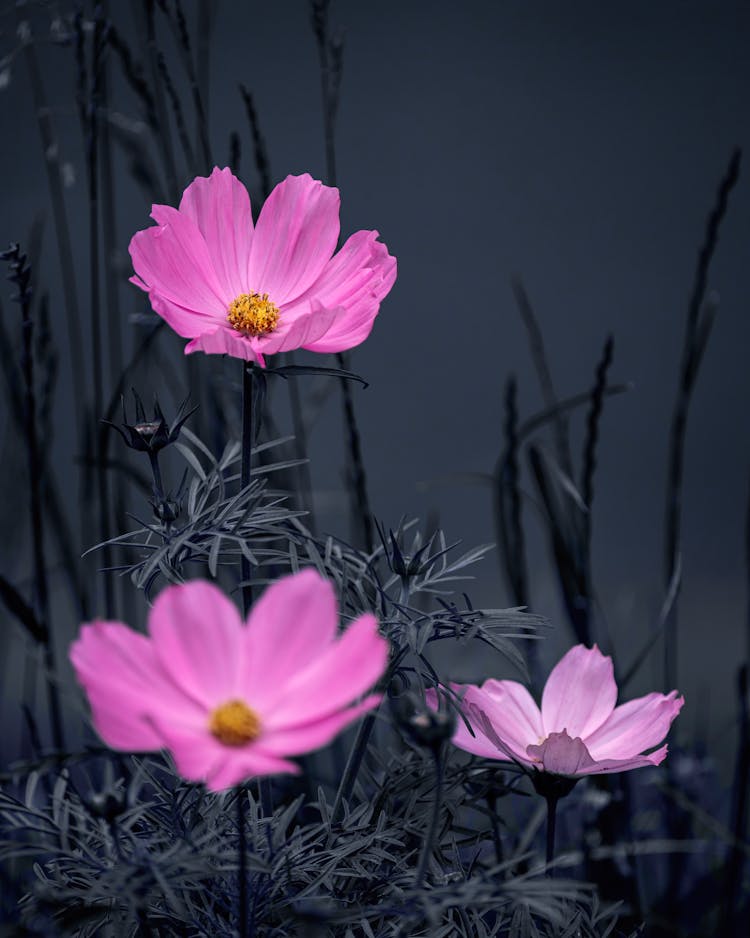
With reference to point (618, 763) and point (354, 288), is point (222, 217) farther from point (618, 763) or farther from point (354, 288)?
point (618, 763)

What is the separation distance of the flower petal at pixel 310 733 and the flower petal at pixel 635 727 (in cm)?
22

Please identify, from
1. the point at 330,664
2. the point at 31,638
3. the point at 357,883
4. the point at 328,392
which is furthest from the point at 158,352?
the point at 330,664

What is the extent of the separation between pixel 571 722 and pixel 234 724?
24 centimetres

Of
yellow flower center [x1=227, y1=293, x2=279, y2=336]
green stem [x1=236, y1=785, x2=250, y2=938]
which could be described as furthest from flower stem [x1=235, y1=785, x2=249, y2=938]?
yellow flower center [x1=227, y1=293, x2=279, y2=336]

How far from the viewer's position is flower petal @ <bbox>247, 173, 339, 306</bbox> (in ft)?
1.74

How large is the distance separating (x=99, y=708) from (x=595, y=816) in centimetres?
60

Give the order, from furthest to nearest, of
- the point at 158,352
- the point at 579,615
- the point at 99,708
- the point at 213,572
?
the point at 158,352 → the point at 579,615 → the point at 213,572 → the point at 99,708

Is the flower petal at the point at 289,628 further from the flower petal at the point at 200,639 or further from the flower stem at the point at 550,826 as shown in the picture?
the flower stem at the point at 550,826

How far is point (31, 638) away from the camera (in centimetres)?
70

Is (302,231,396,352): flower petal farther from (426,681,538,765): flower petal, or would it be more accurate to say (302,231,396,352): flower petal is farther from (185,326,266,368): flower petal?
(426,681,538,765): flower petal

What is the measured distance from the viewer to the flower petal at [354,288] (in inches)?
19.0

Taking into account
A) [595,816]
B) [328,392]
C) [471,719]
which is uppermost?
[328,392]

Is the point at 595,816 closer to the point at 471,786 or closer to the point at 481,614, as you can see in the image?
the point at 471,786

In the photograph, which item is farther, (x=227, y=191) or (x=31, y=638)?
(x=31, y=638)
